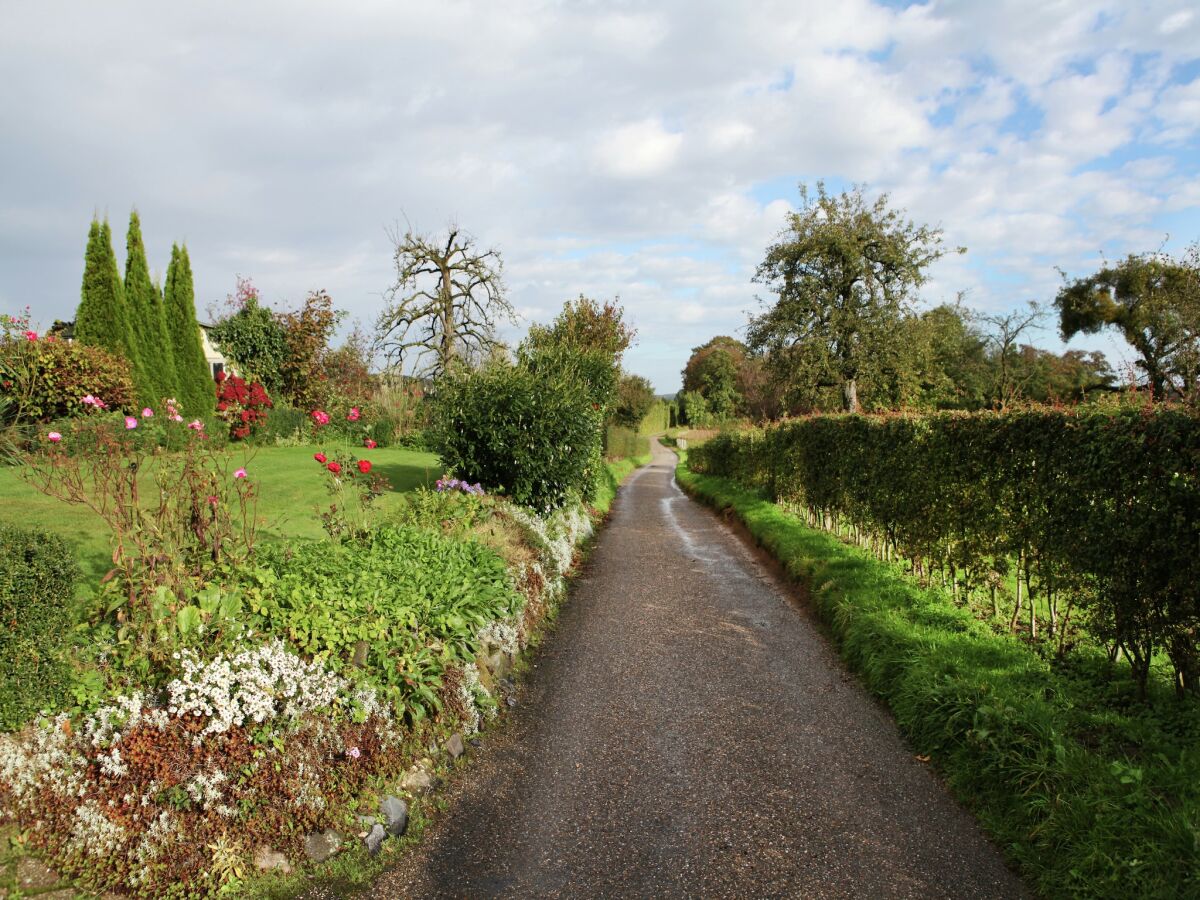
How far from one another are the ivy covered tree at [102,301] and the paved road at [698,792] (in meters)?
17.5

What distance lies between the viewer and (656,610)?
8664 millimetres

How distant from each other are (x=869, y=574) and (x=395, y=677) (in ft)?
20.1

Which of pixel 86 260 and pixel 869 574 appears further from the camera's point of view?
pixel 86 260

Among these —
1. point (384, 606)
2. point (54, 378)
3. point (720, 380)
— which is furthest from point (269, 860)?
point (720, 380)

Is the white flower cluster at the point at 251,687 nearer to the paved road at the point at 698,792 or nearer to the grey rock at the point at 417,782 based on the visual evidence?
the grey rock at the point at 417,782

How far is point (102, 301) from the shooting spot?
18594 mm

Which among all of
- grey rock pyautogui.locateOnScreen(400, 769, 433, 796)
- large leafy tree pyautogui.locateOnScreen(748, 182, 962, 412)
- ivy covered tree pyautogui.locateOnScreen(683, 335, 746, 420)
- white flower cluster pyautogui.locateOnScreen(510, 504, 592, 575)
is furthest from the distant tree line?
ivy covered tree pyautogui.locateOnScreen(683, 335, 746, 420)

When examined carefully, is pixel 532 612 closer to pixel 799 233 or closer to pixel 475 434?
pixel 475 434

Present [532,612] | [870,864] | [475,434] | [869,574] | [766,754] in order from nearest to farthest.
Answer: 1. [870,864]
2. [766,754]
3. [532,612]
4. [869,574]
5. [475,434]

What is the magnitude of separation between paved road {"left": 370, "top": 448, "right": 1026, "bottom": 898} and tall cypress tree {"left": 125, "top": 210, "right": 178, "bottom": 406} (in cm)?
1736

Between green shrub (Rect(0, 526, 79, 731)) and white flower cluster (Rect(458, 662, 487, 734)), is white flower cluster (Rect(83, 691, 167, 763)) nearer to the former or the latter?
green shrub (Rect(0, 526, 79, 731))

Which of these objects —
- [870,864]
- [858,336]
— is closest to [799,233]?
[858,336]

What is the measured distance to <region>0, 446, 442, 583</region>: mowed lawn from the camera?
6.77 m

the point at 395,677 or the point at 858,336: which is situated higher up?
the point at 858,336
